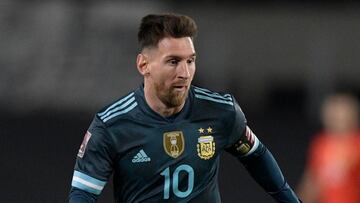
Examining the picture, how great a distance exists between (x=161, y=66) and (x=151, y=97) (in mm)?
195

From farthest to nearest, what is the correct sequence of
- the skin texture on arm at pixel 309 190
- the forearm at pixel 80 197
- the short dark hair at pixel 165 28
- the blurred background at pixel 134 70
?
the blurred background at pixel 134 70, the skin texture on arm at pixel 309 190, the short dark hair at pixel 165 28, the forearm at pixel 80 197

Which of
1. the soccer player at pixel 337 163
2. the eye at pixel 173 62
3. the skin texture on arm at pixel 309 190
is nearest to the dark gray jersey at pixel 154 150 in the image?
the eye at pixel 173 62

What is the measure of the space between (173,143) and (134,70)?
18.1 feet

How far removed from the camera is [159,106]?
475 cm

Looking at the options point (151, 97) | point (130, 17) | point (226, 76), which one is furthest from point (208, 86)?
point (151, 97)

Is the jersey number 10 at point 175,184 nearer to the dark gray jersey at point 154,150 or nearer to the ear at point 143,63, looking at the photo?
the dark gray jersey at point 154,150

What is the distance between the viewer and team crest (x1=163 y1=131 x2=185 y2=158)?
15.4 feet

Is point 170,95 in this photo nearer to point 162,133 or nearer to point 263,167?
point 162,133

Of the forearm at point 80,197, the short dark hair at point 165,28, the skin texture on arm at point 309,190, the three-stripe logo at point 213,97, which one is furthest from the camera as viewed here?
the skin texture on arm at point 309,190

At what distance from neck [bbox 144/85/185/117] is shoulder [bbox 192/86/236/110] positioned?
113 mm

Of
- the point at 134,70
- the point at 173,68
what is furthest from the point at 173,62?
the point at 134,70

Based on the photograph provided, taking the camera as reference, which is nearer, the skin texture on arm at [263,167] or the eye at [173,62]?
the eye at [173,62]

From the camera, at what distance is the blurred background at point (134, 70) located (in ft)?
31.1

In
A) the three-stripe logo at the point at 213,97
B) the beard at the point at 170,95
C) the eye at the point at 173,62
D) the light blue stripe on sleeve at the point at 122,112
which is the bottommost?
the light blue stripe on sleeve at the point at 122,112
